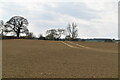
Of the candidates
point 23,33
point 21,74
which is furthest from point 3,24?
point 21,74

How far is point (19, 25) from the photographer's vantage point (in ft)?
208

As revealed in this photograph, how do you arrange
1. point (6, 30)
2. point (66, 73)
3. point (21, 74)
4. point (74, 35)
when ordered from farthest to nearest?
point (74, 35), point (6, 30), point (66, 73), point (21, 74)

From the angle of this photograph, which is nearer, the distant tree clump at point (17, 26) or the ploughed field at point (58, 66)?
the ploughed field at point (58, 66)

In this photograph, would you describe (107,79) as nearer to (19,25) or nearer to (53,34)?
(19,25)

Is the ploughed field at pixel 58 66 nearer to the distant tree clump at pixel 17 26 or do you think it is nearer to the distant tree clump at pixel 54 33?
the distant tree clump at pixel 17 26

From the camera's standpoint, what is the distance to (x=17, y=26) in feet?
207

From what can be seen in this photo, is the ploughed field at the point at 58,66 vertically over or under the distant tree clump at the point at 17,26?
under

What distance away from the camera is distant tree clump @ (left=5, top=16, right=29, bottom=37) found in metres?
62.7

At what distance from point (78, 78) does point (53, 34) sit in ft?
243

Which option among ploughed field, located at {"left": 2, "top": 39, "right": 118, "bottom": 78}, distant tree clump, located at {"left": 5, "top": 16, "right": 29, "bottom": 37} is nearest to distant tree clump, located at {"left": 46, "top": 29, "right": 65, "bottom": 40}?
distant tree clump, located at {"left": 5, "top": 16, "right": 29, "bottom": 37}

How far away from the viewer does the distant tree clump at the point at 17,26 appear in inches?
2467

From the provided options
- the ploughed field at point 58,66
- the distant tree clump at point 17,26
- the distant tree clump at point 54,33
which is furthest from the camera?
the distant tree clump at point 54,33

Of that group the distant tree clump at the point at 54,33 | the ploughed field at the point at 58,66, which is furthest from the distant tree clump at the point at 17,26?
the ploughed field at the point at 58,66

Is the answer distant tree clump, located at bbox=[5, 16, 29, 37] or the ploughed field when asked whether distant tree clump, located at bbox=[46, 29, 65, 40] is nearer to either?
distant tree clump, located at bbox=[5, 16, 29, 37]
